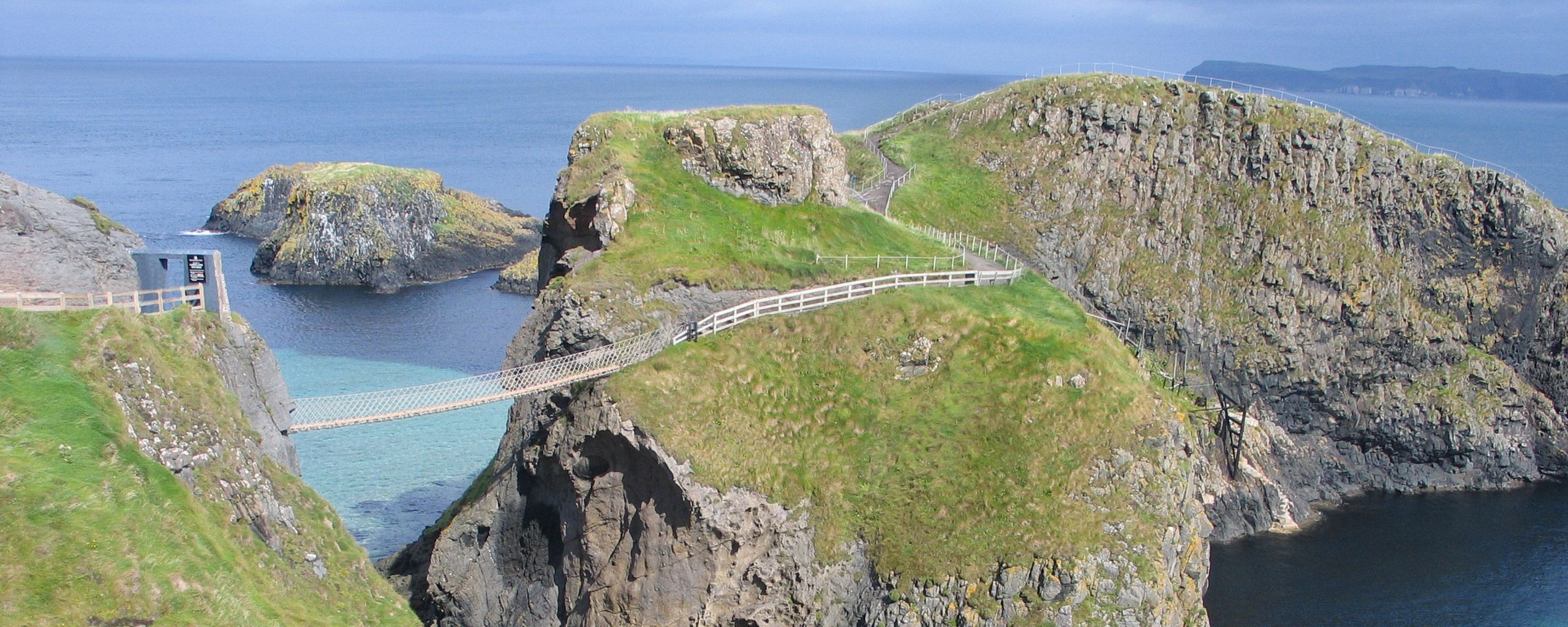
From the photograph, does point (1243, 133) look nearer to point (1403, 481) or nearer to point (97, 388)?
point (1403, 481)

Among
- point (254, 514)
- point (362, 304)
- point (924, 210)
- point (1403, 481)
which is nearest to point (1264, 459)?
point (1403, 481)

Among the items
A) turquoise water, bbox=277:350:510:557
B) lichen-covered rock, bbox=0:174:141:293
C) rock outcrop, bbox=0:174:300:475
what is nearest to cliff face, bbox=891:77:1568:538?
turquoise water, bbox=277:350:510:557

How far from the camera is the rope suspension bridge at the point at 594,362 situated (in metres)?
36.9

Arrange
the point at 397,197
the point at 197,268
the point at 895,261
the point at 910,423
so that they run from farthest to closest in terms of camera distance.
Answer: the point at 397,197 < the point at 895,261 < the point at 910,423 < the point at 197,268

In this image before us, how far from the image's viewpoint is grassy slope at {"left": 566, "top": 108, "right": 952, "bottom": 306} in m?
45.9

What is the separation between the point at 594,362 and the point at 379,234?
82306 millimetres

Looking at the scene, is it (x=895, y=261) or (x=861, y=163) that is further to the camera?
(x=861, y=163)

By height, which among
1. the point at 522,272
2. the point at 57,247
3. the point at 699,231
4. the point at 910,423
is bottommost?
the point at 522,272

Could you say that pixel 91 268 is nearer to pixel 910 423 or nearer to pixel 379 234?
pixel 910 423

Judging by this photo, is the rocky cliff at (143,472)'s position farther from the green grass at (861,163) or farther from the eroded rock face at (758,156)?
the green grass at (861,163)

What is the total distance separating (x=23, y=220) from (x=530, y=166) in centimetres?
15784

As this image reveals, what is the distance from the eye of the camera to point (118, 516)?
2308cm

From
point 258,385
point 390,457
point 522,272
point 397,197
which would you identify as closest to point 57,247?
point 258,385

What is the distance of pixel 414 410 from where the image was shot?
37.3m
